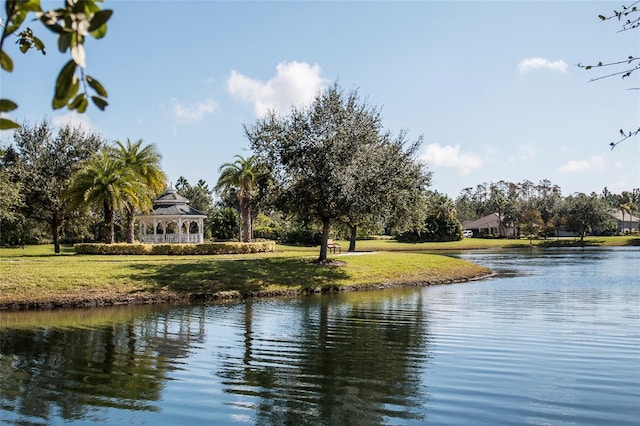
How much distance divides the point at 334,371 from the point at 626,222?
140m

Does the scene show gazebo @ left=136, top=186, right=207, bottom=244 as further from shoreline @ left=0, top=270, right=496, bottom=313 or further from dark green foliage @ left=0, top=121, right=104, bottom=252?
shoreline @ left=0, top=270, right=496, bottom=313

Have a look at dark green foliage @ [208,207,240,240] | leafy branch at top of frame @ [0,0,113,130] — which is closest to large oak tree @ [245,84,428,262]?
leafy branch at top of frame @ [0,0,113,130]

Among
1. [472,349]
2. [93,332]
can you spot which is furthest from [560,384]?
[93,332]

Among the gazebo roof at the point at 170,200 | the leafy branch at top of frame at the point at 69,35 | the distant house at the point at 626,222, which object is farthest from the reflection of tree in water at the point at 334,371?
the distant house at the point at 626,222

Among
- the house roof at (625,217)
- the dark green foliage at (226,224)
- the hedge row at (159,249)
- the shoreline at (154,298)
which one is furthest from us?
the house roof at (625,217)

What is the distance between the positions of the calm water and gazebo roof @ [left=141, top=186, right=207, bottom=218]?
3059cm

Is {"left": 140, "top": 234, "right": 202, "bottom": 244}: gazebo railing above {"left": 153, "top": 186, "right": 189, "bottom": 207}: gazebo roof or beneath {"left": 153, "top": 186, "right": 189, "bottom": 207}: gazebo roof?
beneath

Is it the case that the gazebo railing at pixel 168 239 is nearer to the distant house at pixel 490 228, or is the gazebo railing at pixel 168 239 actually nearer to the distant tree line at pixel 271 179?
the distant tree line at pixel 271 179

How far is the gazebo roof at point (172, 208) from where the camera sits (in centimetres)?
5197

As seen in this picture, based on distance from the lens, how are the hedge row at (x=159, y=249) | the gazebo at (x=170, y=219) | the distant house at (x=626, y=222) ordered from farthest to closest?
the distant house at (x=626, y=222)
the gazebo at (x=170, y=219)
the hedge row at (x=159, y=249)

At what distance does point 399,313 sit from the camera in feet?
67.6

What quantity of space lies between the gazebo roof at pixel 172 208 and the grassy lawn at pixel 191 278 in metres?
20.7

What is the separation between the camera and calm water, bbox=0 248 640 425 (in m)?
8.73

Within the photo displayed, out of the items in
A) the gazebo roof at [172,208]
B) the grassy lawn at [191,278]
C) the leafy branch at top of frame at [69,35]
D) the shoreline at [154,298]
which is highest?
the gazebo roof at [172,208]
